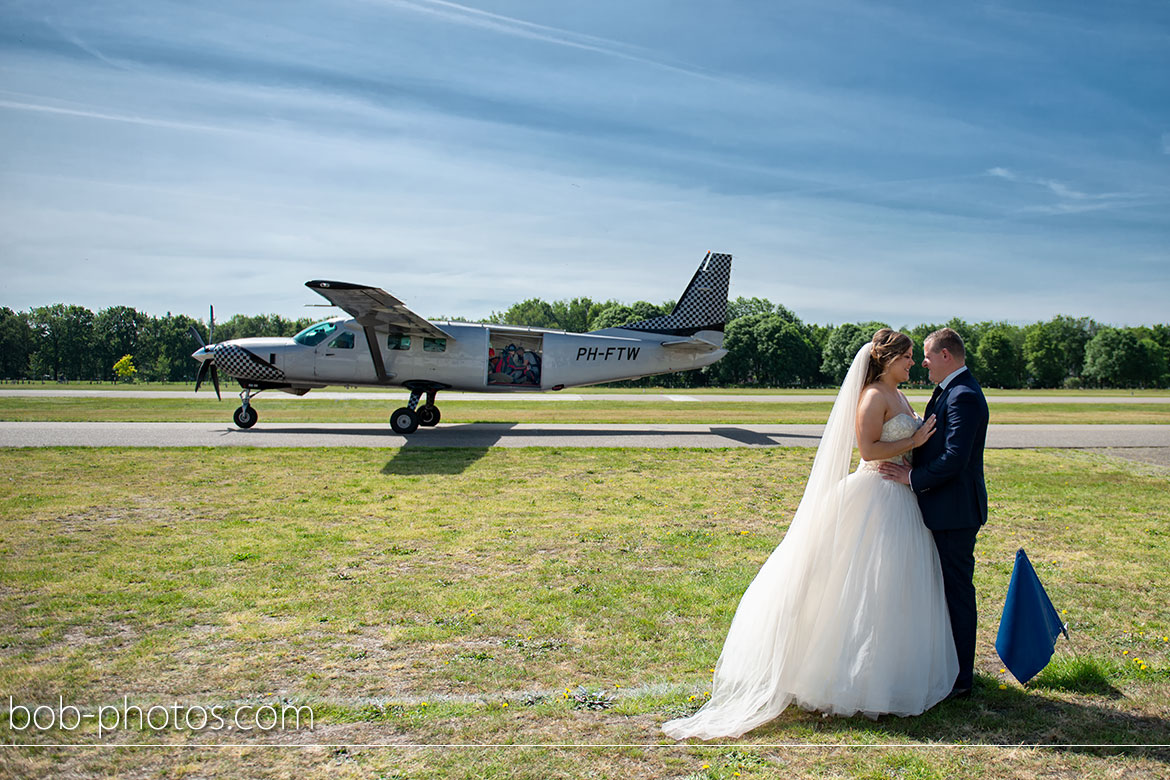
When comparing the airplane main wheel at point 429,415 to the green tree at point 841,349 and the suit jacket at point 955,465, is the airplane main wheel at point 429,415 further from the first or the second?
the green tree at point 841,349

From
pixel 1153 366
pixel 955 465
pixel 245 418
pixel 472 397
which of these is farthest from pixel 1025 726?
pixel 1153 366

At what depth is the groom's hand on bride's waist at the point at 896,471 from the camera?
4.54 m

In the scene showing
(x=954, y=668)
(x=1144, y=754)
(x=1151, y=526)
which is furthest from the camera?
(x=1151, y=526)

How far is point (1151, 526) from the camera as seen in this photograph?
908 centimetres

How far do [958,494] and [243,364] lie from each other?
63.5 feet

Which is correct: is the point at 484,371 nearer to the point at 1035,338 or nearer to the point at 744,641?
the point at 744,641

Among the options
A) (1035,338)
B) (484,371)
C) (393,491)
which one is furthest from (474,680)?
(1035,338)

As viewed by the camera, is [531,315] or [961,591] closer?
[961,591]

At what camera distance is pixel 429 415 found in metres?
20.2

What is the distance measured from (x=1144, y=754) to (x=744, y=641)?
215 centimetres

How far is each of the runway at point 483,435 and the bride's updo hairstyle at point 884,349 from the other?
39.7 ft

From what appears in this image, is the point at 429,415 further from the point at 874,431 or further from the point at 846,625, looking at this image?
the point at 846,625

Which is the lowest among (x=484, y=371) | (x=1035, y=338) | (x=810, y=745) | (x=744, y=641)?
(x=810, y=745)

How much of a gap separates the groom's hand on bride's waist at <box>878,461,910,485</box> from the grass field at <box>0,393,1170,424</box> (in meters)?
18.4
